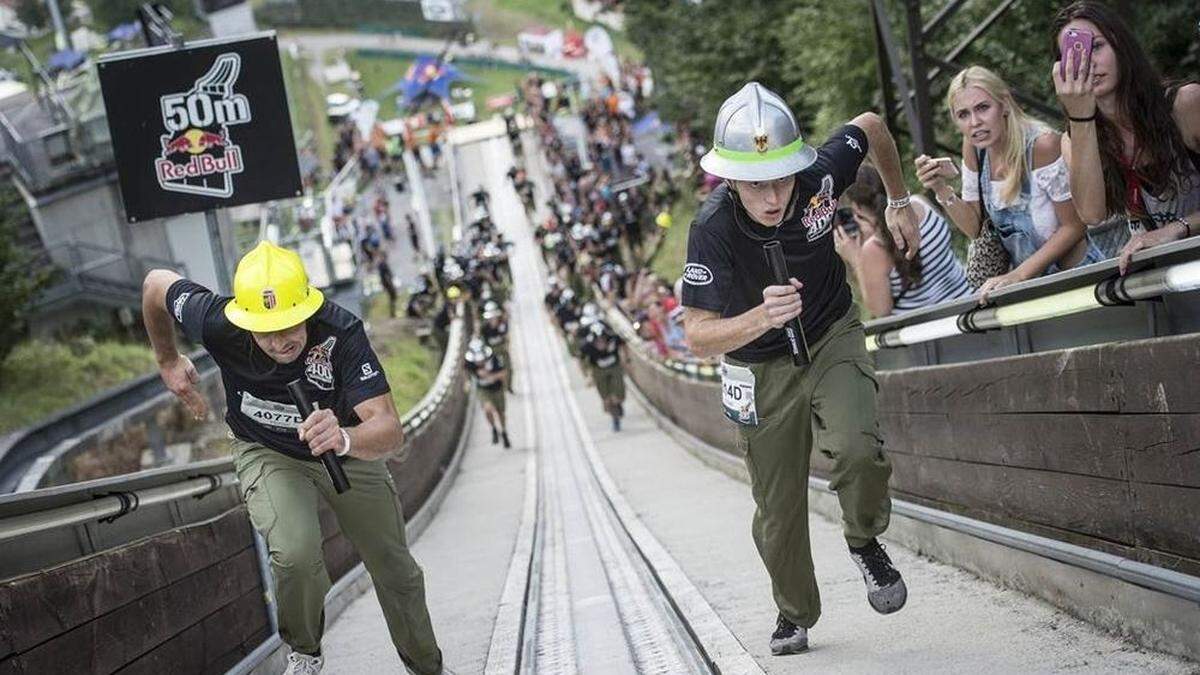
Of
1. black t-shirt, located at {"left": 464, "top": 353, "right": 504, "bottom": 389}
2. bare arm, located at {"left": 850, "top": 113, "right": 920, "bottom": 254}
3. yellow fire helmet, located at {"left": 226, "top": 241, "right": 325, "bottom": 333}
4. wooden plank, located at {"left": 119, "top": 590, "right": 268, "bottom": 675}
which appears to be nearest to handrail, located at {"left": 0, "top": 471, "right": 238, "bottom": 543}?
wooden plank, located at {"left": 119, "top": 590, "right": 268, "bottom": 675}

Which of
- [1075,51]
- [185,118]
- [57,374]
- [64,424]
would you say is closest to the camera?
[1075,51]

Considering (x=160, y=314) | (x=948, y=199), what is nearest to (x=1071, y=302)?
(x=948, y=199)

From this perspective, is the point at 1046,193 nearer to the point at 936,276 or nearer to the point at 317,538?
the point at 936,276

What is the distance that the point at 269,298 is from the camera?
712cm

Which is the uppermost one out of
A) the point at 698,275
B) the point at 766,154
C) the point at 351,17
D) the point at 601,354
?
the point at 351,17

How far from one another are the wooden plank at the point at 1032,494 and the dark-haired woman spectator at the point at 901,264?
3.07 ft

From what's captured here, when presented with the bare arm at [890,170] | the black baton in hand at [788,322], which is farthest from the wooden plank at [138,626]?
the bare arm at [890,170]

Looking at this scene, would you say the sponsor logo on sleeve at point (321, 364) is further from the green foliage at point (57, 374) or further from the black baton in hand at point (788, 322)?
the green foliage at point (57, 374)

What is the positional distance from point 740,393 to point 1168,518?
1.78m

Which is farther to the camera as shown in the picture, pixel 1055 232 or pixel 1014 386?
pixel 1055 232

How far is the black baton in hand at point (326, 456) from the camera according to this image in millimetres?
6711

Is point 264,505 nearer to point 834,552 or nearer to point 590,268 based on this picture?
point 834,552

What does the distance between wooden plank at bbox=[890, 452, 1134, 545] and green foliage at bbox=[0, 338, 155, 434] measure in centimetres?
2165

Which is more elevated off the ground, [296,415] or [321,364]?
[321,364]
